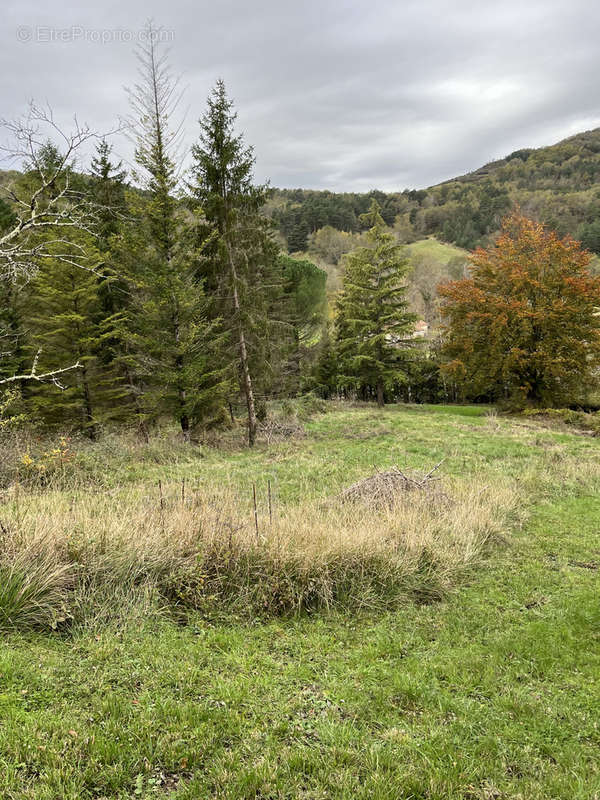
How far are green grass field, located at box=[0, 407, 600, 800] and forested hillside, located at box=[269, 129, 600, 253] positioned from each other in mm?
52742

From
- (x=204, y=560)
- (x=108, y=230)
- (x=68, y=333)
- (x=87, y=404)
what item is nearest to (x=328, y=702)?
(x=204, y=560)

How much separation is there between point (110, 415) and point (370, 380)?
15.0 metres

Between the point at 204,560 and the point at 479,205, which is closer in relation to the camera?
the point at 204,560

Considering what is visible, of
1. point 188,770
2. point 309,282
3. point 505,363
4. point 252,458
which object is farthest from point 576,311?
point 188,770

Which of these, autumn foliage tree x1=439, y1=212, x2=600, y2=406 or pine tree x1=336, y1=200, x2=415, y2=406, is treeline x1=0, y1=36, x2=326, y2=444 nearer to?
pine tree x1=336, y1=200, x2=415, y2=406

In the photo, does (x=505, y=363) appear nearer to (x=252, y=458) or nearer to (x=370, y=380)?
(x=370, y=380)

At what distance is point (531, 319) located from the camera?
21.0 metres

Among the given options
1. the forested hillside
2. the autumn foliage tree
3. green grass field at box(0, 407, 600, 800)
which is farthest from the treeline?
the forested hillside

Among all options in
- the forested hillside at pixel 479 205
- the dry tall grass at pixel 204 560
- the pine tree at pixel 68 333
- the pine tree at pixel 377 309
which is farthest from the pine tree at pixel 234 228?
the forested hillside at pixel 479 205

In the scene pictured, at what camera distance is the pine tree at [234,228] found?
44.0 ft

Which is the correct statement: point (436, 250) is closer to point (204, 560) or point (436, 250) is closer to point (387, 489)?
point (387, 489)

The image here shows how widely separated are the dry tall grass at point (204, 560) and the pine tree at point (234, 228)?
364 inches

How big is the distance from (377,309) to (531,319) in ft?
26.5

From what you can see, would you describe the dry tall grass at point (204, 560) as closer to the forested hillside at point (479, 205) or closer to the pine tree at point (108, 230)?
the pine tree at point (108, 230)
